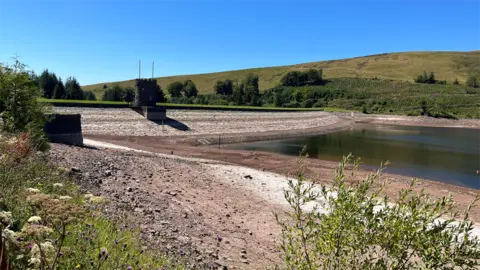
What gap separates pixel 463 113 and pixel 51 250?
124 meters

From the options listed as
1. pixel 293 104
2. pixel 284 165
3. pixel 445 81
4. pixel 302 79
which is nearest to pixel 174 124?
pixel 284 165

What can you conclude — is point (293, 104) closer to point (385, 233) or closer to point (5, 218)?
point (385, 233)

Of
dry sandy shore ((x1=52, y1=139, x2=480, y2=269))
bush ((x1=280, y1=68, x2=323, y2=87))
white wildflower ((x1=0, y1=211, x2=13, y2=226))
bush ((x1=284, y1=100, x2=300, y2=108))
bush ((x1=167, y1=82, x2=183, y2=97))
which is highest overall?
bush ((x1=280, y1=68, x2=323, y2=87))

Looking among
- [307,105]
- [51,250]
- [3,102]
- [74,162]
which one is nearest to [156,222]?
[51,250]

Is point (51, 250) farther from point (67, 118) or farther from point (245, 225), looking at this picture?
point (67, 118)

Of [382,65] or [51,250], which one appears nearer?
[51,250]

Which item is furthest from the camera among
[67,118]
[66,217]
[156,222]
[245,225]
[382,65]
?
[382,65]

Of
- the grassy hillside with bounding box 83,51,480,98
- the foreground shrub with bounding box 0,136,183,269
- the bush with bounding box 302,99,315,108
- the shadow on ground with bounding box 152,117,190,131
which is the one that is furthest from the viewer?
the grassy hillside with bounding box 83,51,480,98

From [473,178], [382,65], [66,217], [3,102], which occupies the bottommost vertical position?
[473,178]

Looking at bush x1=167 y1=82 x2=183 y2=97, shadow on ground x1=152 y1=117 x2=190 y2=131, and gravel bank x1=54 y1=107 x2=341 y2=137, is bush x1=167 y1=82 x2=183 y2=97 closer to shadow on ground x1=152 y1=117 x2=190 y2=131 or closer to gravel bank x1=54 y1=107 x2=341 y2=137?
gravel bank x1=54 y1=107 x2=341 y2=137

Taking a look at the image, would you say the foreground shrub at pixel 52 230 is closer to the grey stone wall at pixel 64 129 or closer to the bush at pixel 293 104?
the grey stone wall at pixel 64 129

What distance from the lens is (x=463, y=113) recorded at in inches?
4126

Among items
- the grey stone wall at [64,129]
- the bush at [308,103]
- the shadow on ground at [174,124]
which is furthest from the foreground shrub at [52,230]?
the bush at [308,103]

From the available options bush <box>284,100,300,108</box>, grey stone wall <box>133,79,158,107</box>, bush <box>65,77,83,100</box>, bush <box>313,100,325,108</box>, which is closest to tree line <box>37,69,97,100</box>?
bush <box>65,77,83,100</box>
